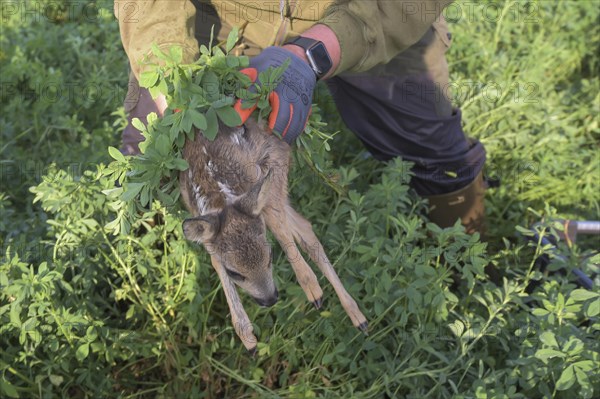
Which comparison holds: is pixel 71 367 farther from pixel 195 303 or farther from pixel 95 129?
pixel 95 129

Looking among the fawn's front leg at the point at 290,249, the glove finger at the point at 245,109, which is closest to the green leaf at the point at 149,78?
the glove finger at the point at 245,109

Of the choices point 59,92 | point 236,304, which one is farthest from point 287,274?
point 59,92

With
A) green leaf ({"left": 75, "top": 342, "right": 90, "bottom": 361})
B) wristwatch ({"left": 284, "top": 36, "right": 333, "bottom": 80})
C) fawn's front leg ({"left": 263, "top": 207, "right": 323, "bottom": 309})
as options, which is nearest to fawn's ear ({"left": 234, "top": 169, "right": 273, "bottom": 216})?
fawn's front leg ({"left": 263, "top": 207, "right": 323, "bottom": 309})

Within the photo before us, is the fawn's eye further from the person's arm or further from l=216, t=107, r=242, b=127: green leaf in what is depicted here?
the person's arm

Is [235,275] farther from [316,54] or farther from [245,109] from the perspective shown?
[316,54]

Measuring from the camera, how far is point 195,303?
3113 millimetres

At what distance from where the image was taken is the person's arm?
292 cm

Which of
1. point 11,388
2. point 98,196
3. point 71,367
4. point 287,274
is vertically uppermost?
point 98,196

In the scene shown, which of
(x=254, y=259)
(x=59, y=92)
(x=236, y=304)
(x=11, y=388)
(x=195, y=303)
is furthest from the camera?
(x=59, y=92)

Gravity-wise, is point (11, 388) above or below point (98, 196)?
below

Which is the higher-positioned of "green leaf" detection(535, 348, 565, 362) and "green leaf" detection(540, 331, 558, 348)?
"green leaf" detection(540, 331, 558, 348)

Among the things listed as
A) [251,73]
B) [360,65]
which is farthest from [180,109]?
[360,65]

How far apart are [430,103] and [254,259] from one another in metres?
1.68

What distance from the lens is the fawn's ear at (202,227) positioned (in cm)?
219
